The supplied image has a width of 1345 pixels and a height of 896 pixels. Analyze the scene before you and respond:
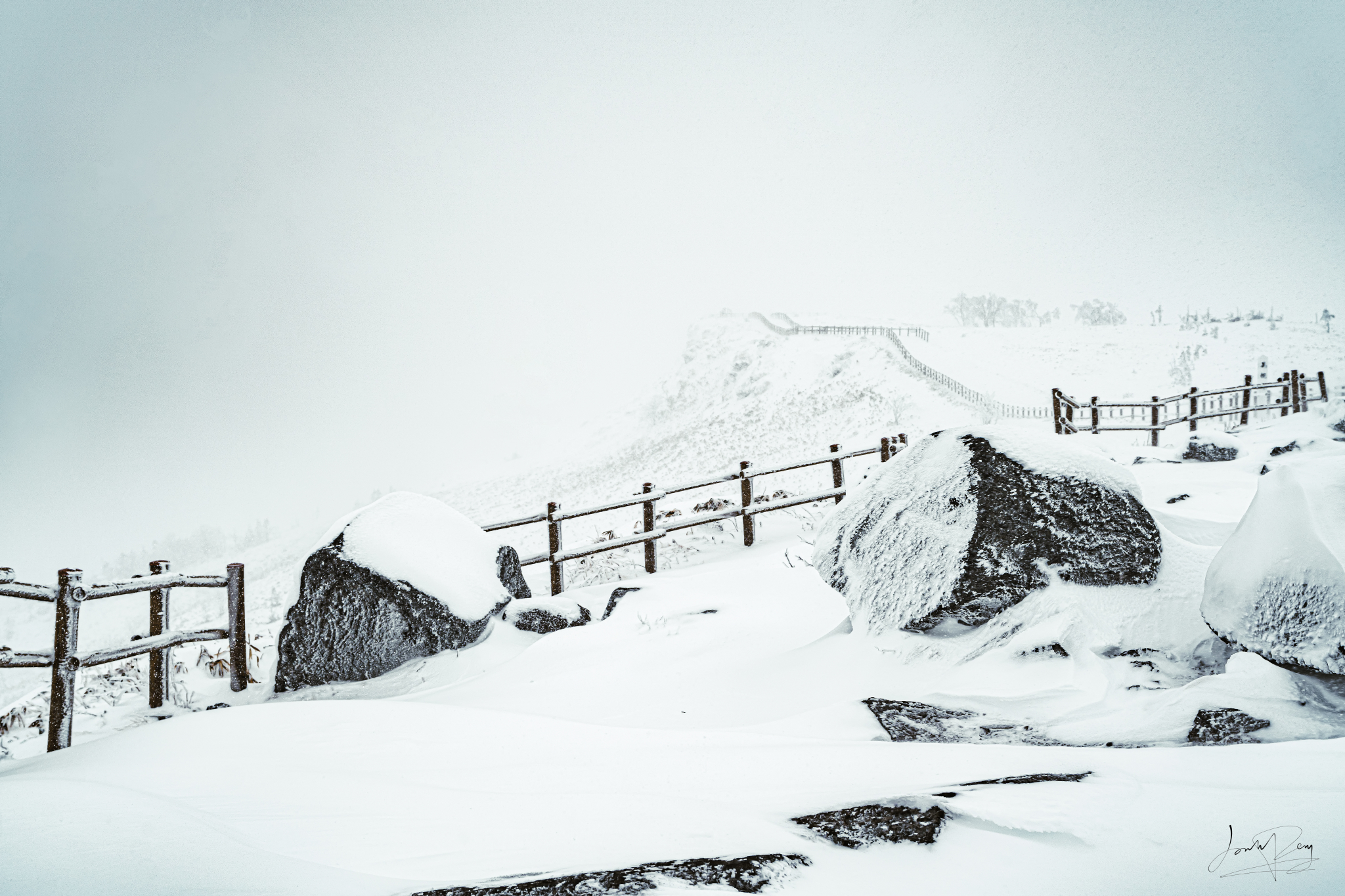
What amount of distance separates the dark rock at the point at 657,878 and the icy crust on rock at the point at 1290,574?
2398mm

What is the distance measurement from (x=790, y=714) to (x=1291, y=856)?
230 cm

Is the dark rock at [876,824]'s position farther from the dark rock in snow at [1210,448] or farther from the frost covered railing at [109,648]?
the dark rock in snow at [1210,448]

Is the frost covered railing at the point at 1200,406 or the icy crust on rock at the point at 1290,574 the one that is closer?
the icy crust on rock at the point at 1290,574

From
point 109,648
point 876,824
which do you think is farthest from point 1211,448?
point 109,648

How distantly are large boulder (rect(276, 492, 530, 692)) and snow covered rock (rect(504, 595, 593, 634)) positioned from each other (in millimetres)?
351

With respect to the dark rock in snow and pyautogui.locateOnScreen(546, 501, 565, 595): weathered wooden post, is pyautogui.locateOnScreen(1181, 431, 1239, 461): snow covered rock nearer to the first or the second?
the dark rock in snow

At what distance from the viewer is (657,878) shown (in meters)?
1.71

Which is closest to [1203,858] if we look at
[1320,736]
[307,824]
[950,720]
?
[1320,736]

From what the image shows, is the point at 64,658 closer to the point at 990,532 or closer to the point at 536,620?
the point at 536,620

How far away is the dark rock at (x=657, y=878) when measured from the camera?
1639 mm

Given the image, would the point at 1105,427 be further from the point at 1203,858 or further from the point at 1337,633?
the point at 1203,858

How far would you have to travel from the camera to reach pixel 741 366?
4003 cm
